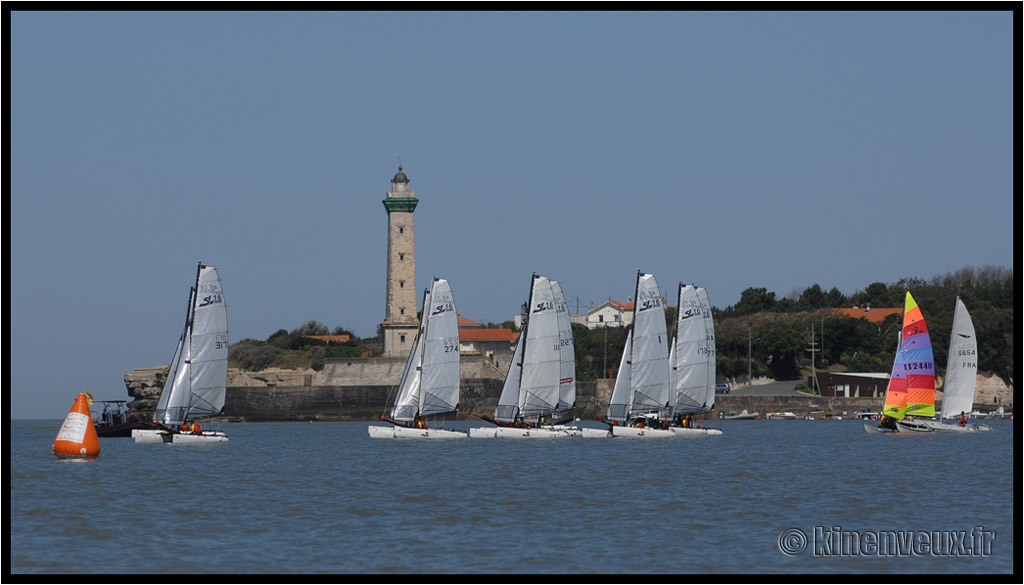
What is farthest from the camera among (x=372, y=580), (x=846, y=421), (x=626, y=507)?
(x=846, y=421)

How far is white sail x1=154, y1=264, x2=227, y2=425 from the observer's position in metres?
50.0

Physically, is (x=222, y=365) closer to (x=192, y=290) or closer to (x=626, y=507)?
(x=192, y=290)

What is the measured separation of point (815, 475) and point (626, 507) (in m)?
9.75

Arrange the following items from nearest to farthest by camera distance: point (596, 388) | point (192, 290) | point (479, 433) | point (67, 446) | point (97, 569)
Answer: point (97, 569)
point (67, 446)
point (192, 290)
point (479, 433)
point (596, 388)

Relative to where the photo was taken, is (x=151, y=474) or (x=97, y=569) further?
(x=151, y=474)

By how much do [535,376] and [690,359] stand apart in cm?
792

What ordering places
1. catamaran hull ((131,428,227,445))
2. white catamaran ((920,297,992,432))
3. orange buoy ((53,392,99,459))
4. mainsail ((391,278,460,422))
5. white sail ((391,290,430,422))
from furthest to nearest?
white catamaran ((920,297,992,432)) → white sail ((391,290,430,422)) → mainsail ((391,278,460,422)) → catamaran hull ((131,428,227,445)) → orange buoy ((53,392,99,459))

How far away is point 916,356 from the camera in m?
54.6

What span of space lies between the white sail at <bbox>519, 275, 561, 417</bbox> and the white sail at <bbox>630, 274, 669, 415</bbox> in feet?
10.9

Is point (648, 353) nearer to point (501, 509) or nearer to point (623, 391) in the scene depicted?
point (623, 391)

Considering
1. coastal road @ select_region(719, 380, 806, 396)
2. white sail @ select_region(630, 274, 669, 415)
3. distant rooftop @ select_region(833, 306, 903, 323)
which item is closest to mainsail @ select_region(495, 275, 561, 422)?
white sail @ select_region(630, 274, 669, 415)

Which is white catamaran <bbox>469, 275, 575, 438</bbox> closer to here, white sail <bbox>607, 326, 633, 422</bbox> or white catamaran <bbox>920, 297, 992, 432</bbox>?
white sail <bbox>607, 326, 633, 422</bbox>

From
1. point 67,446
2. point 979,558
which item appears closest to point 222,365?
point 67,446

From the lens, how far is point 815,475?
33.8 metres
